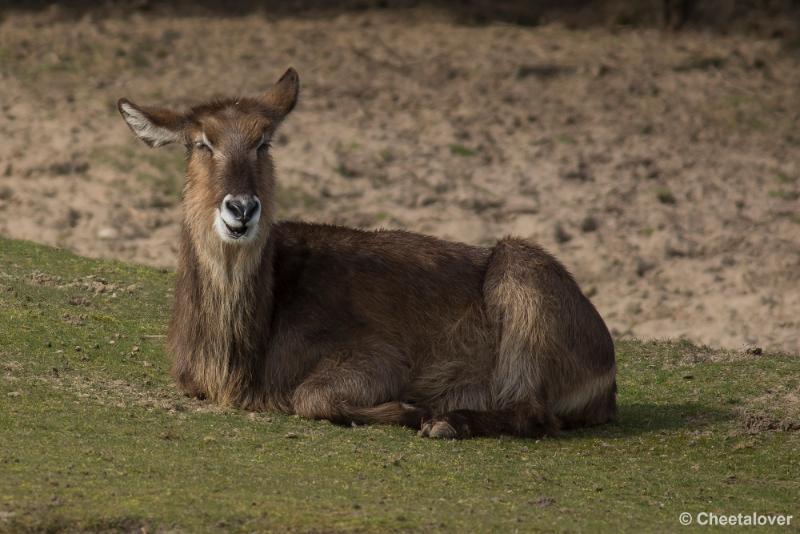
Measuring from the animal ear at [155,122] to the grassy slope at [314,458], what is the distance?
3.92 feet

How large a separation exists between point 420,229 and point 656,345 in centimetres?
424

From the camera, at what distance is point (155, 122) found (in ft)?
24.8

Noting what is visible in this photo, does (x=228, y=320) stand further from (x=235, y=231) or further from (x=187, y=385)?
(x=235, y=231)

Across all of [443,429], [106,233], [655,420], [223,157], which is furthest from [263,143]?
[106,233]

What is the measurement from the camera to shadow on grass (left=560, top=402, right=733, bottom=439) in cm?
754

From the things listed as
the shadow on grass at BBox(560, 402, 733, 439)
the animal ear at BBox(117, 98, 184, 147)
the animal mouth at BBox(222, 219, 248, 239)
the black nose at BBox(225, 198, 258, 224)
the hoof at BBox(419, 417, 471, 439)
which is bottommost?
the shadow on grass at BBox(560, 402, 733, 439)

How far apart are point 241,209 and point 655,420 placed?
2404mm

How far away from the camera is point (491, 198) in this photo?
553 inches

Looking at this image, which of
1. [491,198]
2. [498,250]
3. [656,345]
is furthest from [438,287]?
[491,198]

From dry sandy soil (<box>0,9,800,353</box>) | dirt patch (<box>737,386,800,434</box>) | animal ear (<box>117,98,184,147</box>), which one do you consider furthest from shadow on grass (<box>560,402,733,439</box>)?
dry sandy soil (<box>0,9,800,353</box>)

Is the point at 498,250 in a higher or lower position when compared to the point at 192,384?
higher

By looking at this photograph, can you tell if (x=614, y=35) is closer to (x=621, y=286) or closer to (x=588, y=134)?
(x=588, y=134)

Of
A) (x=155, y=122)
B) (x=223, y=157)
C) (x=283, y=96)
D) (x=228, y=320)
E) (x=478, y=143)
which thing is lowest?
(x=228, y=320)

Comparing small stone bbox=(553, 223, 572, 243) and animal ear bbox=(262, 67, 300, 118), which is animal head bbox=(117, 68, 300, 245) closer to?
animal ear bbox=(262, 67, 300, 118)
